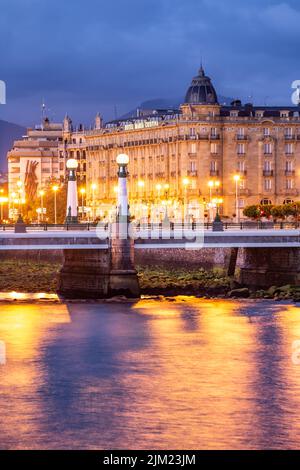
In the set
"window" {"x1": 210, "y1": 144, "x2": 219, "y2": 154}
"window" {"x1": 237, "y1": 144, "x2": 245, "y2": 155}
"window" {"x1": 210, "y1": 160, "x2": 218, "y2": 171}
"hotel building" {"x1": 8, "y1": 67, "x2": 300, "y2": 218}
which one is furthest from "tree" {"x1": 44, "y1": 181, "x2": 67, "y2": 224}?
"window" {"x1": 237, "y1": 144, "x2": 245, "y2": 155}

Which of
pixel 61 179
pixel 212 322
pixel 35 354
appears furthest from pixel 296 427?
pixel 61 179

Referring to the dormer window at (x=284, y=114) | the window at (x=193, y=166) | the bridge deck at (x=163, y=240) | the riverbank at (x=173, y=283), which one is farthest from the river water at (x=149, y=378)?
the dormer window at (x=284, y=114)

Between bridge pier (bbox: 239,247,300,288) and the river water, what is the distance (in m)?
10.9

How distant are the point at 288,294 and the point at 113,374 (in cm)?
2715

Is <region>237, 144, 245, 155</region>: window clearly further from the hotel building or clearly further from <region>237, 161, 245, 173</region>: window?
<region>237, 161, 245, 173</region>: window

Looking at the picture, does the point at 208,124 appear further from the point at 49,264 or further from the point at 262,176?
the point at 49,264

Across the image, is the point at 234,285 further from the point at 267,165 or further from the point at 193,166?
the point at 267,165

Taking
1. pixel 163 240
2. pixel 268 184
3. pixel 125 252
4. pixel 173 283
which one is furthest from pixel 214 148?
pixel 125 252

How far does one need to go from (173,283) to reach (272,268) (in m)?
5.99

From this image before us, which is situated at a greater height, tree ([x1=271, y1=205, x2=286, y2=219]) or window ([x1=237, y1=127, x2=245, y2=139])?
window ([x1=237, y1=127, x2=245, y2=139])

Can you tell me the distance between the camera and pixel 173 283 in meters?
81.6

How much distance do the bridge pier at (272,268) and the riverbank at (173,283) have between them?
1066 millimetres

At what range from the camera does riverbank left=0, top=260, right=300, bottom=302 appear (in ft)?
246

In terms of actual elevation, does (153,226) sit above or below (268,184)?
below
